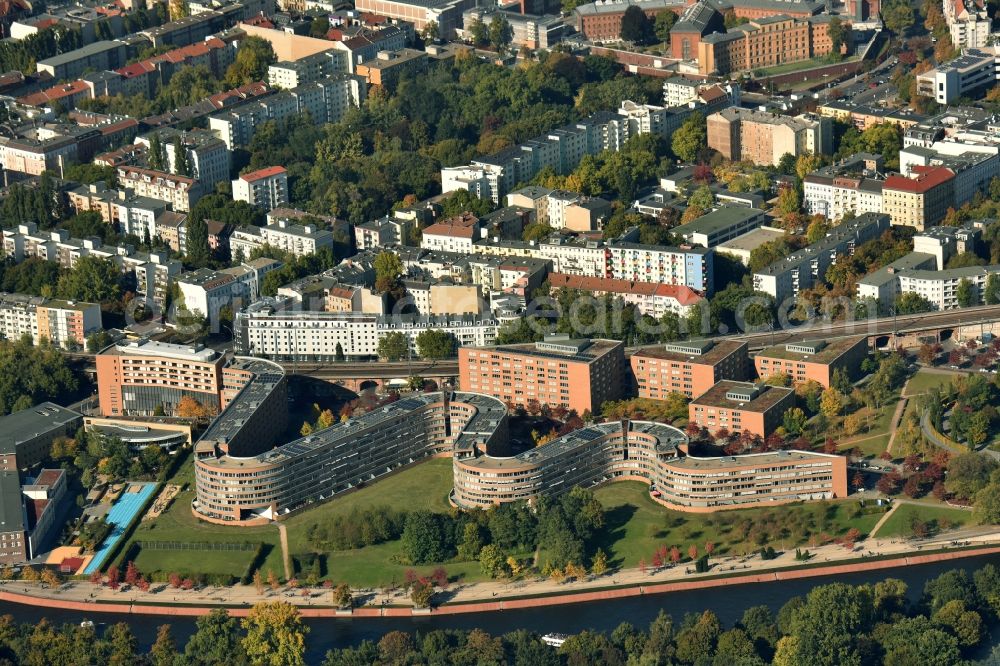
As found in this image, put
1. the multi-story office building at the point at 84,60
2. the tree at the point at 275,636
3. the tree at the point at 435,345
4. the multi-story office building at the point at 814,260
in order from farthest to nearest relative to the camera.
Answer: the multi-story office building at the point at 84,60 → the multi-story office building at the point at 814,260 → the tree at the point at 435,345 → the tree at the point at 275,636

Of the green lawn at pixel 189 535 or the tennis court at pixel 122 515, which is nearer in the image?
the green lawn at pixel 189 535

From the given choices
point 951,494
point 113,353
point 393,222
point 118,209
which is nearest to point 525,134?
point 393,222

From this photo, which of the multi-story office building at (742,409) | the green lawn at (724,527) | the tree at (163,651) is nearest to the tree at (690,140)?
the multi-story office building at (742,409)

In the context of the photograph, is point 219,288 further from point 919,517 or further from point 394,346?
point 919,517

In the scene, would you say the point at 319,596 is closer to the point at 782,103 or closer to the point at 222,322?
the point at 222,322

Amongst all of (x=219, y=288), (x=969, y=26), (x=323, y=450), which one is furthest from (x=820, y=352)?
(x=969, y=26)

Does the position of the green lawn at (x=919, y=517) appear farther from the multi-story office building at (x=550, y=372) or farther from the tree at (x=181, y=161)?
the tree at (x=181, y=161)

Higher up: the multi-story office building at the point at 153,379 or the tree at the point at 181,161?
the tree at the point at 181,161
